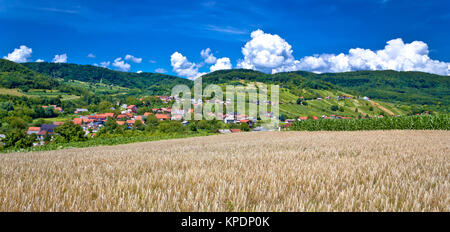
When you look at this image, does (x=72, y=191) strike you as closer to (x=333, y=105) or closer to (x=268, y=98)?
(x=268, y=98)

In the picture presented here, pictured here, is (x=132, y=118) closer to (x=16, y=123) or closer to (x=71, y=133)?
(x=16, y=123)

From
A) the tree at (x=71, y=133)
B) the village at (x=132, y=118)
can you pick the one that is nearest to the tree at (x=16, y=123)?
the village at (x=132, y=118)

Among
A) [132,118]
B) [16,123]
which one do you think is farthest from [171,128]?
[16,123]

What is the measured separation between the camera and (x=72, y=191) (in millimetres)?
2344

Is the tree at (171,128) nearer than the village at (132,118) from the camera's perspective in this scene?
Yes

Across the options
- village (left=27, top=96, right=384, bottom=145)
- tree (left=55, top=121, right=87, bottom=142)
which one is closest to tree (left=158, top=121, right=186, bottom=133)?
village (left=27, top=96, right=384, bottom=145)

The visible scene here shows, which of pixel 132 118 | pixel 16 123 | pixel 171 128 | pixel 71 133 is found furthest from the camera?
pixel 132 118

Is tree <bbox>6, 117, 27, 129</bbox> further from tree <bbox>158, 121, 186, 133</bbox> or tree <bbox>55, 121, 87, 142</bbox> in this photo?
tree <bbox>55, 121, 87, 142</bbox>

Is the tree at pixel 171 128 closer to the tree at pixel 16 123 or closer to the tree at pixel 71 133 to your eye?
the tree at pixel 71 133

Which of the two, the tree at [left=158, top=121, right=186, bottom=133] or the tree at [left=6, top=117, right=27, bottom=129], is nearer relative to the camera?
the tree at [left=158, top=121, right=186, bottom=133]

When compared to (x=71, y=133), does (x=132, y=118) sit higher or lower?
lower

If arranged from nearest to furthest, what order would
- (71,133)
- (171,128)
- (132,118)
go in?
(71,133) → (171,128) → (132,118)

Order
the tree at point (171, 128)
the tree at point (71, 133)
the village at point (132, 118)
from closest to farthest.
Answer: the tree at point (71, 133) → the tree at point (171, 128) → the village at point (132, 118)

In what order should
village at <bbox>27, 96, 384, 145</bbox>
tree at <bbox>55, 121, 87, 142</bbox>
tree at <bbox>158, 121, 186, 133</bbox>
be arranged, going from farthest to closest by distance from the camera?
1. village at <bbox>27, 96, 384, 145</bbox>
2. tree at <bbox>158, 121, 186, 133</bbox>
3. tree at <bbox>55, 121, 87, 142</bbox>
